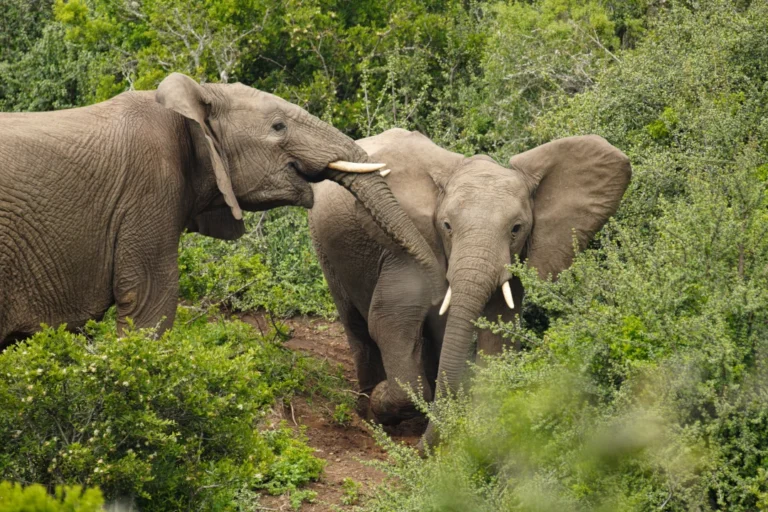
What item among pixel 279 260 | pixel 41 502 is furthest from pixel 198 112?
pixel 279 260

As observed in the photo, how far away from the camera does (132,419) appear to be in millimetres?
6480

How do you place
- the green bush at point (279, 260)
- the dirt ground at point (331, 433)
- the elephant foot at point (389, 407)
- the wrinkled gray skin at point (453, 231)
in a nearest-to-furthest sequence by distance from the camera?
the dirt ground at point (331, 433), the wrinkled gray skin at point (453, 231), the elephant foot at point (389, 407), the green bush at point (279, 260)

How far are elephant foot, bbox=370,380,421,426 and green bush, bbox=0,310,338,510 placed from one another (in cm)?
222

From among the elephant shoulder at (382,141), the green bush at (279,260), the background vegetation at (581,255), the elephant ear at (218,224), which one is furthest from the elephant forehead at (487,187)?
the green bush at (279,260)

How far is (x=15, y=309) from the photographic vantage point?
7.55 m

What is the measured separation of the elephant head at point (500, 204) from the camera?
847cm

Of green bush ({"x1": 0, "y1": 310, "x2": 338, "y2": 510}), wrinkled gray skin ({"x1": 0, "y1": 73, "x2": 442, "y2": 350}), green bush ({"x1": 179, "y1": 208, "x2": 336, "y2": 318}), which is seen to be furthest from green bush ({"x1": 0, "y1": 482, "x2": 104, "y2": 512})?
green bush ({"x1": 179, "y1": 208, "x2": 336, "y2": 318})

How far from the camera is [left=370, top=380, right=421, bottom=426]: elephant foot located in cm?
930

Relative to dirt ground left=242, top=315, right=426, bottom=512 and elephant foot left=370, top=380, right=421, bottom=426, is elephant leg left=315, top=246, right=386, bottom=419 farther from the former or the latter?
elephant foot left=370, top=380, right=421, bottom=426

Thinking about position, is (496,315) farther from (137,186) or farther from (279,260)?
(279,260)

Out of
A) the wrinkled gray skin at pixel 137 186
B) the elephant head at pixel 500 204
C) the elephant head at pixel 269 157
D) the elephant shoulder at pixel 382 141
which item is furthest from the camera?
the elephant shoulder at pixel 382 141

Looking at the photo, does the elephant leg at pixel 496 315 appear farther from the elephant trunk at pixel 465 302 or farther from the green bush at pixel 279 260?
the green bush at pixel 279 260

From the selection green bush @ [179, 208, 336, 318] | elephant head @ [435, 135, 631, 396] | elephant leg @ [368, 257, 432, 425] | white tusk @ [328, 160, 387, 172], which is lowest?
green bush @ [179, 208, 336, 318]

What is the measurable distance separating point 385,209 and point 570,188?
4.92 ft
